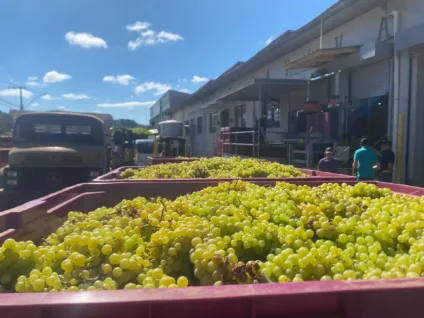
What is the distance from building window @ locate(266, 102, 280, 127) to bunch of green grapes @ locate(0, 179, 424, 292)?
16.0 meters

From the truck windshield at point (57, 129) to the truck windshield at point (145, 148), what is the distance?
43.8 ft

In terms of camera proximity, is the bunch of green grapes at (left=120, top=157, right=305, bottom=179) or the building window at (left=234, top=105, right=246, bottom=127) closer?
the bunch of green grapes at (left=120, top=157, right=305, bottom=179)

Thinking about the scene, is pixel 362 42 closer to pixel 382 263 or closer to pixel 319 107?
pixel 319 107

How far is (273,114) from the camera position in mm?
18844

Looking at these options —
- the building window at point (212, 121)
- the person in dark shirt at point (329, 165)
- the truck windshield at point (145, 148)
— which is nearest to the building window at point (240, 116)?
the truck windshield at point (145, 148)

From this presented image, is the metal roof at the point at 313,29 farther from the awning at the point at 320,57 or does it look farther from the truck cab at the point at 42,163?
the truck cab at the point at 42,163

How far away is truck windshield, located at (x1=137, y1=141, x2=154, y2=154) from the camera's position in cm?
2288

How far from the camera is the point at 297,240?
5.99ft

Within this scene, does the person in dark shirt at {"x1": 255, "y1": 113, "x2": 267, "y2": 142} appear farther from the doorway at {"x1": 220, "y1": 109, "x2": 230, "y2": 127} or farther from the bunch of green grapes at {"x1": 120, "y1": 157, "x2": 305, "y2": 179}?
the doorway at {"x1": 220, "y1": 109, "x2": 230, "y2": 127}

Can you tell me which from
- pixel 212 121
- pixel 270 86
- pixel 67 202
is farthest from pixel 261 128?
pixel 212 121

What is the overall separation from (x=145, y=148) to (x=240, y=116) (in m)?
5.98

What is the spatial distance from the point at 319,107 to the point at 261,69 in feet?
28.5

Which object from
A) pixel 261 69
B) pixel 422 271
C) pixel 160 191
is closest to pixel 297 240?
pixel 422 271

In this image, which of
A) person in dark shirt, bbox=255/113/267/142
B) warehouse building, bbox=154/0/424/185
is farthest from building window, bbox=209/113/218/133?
person in dark shirt, bbox=255/113/267/142
